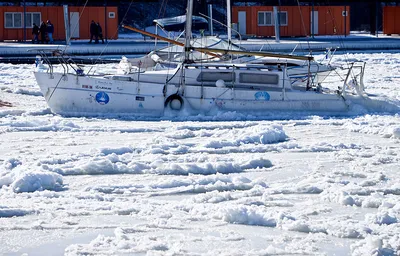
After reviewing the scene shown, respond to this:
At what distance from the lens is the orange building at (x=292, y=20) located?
44844 mm

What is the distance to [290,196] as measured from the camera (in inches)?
402

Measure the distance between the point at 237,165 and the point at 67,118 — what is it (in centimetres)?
679

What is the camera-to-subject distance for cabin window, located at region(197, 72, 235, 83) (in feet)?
61.4

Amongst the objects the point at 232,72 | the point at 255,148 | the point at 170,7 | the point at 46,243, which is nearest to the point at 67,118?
the point at 232,72

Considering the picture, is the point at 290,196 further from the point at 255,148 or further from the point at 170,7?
the point at 170,7

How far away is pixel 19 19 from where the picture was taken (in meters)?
42.1

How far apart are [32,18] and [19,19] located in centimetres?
66

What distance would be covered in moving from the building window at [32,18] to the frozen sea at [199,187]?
84.0ft

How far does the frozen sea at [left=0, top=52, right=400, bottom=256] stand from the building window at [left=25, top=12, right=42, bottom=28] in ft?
84.0

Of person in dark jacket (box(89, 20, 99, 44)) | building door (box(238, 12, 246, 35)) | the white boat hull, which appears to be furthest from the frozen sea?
building door (box(238, 12, 246, 35))

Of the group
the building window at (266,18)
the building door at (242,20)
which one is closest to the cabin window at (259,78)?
the building door at (242,20)

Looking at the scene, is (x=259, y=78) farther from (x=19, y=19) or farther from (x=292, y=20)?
(x=292, y=20)

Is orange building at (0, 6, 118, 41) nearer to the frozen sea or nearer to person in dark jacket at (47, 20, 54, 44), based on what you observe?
person in dark jacket at (47, 20, 54, 44)

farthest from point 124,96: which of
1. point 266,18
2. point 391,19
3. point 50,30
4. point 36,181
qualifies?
point 391,19
